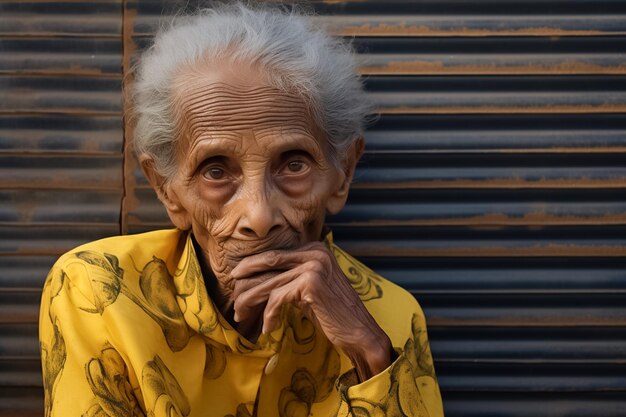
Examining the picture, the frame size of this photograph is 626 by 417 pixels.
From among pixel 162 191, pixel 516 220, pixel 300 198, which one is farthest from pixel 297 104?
pixel 516 220

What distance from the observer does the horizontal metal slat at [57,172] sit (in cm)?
312

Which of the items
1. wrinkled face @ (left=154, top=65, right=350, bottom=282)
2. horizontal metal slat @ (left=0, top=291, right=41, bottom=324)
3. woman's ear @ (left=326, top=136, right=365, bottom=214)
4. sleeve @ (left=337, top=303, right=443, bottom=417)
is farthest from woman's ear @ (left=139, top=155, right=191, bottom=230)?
horizontal metal slat @ (left=0, top=291, right=41, bottom=324)

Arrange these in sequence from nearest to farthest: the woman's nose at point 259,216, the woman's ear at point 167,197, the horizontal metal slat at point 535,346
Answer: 1. the woman's nose at point 259,216
2. the woman's ear at point 167,197
3. the horizontal metal slat at point 535,346

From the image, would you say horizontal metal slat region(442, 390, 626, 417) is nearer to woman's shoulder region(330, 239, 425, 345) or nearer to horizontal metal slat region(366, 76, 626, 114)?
woman's shoulder region(330, 239, 425, 345)

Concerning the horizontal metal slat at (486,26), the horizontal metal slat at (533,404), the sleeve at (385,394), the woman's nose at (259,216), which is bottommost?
the horizontal metal slat at (533,404)

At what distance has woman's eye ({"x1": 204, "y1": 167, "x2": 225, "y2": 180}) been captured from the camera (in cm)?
245

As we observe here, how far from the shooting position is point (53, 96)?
3.11 m

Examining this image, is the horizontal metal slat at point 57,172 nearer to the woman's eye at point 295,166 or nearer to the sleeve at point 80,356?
the sleeve at point 80,356

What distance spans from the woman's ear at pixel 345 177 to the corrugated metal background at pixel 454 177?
1.43 feet

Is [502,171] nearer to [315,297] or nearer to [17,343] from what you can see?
[315,297]

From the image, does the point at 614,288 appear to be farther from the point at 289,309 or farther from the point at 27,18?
the point at 27,18

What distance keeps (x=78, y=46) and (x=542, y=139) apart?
5.70 feet

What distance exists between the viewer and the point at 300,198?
2.47 meters

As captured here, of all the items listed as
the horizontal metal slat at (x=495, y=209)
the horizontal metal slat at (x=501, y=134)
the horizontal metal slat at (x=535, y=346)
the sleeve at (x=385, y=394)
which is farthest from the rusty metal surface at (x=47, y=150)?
the horizontal metal slat at (x=535, y=346)
